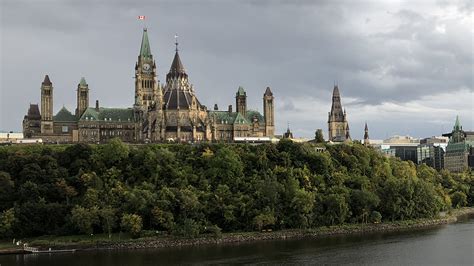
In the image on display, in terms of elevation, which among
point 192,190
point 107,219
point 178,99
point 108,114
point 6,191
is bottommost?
point 107,219

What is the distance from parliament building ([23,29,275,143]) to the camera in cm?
14875

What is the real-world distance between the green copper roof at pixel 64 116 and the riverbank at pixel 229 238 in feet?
263

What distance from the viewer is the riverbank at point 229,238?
83.8 metres

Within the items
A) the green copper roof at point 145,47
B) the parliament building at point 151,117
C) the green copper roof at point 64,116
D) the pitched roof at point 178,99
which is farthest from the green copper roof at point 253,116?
the green copper roof at point 64,116

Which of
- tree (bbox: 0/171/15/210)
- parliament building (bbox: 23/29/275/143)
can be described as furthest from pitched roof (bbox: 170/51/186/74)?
tree (bbox: 0/171/15/210)

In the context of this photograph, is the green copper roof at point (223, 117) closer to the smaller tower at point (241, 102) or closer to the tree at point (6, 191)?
the smaller tower at point (241, 102)

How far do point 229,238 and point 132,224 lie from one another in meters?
14.7

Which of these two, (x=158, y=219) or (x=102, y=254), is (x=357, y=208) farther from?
(x=102, y=254)

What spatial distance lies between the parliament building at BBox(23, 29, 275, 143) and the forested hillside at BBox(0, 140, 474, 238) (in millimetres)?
31422

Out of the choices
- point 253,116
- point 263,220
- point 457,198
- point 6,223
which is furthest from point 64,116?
point 457,198

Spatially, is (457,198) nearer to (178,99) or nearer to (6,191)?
(178,99)

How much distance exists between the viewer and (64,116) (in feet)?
537

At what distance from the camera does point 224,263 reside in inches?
2771

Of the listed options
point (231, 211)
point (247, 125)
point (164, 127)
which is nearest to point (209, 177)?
point (231, 211)
